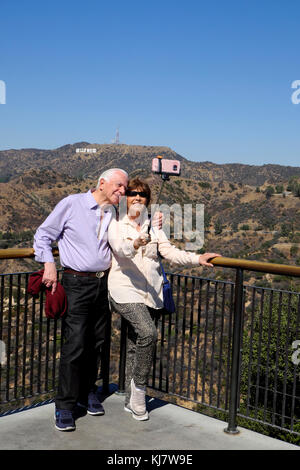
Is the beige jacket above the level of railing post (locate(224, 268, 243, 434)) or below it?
above

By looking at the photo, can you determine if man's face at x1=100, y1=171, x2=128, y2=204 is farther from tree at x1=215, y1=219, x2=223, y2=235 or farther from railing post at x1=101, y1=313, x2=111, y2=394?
tree at x1=215, y1=219, x2=223, y2=235

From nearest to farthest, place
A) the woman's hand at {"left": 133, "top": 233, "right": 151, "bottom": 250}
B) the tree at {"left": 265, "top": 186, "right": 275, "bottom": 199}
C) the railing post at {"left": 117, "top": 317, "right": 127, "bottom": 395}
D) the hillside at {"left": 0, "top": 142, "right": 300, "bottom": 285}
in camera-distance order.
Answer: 1. the woman's hand at {"left": 133, "top": 233, "right": 151, "bottom": 250}
2. the railing post at {"left": 117, "top": 317, "right": 127, "bottom": 395}
3. the hillside at {"left": 0, "top": 142, "right": 300, "bottom": 285}
4. the tree at {"left": 265, "top": 186, "right": 275, "bottom": 199}

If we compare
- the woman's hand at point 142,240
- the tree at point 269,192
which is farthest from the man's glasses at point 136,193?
the tree at point 269,192

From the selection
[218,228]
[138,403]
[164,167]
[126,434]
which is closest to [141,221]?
[164,167]

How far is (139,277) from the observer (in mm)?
3248

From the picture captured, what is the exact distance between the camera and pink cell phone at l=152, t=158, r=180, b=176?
9.80ft

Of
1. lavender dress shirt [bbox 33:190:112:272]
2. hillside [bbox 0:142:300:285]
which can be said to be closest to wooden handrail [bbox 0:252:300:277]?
lavender dress shirt [bbox 33:190:112:272]

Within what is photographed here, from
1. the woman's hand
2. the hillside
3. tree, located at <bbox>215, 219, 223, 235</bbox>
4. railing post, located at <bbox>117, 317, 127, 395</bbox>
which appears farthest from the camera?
tree, located at <bbox>215, 219, 223, 235</bbox>

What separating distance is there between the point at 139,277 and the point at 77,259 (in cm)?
41

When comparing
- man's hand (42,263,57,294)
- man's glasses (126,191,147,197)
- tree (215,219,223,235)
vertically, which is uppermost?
man's glasses (126,191,147,197)

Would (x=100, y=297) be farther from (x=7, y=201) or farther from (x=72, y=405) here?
(x=7, y=201)

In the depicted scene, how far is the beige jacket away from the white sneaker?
1.84ft

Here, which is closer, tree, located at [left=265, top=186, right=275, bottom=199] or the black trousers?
the black trousers

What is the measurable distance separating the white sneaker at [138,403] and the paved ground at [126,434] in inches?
1.7
